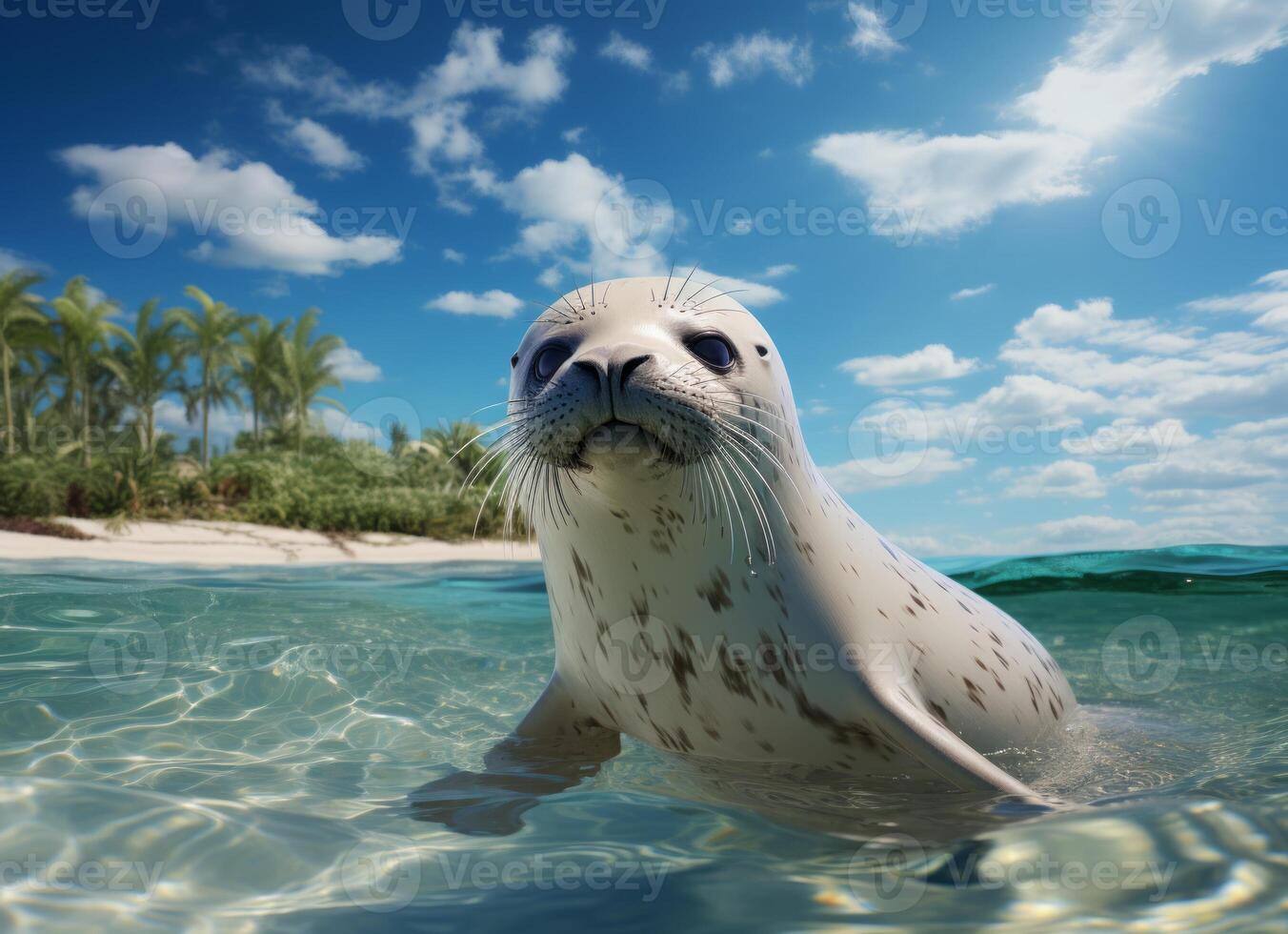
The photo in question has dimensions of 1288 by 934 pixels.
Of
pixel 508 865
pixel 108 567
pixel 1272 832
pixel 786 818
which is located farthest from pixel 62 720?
pixel 108 567

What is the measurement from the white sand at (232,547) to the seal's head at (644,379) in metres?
9.91

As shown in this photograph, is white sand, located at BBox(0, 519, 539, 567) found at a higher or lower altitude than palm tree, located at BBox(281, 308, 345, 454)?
lower

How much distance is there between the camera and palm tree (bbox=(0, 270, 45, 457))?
23.6 metres

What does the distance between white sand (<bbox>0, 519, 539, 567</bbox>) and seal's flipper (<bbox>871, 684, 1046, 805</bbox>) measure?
1020 cm

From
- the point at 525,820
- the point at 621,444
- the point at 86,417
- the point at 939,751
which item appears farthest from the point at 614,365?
the point at 86,417

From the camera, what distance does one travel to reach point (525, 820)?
1.87 metres

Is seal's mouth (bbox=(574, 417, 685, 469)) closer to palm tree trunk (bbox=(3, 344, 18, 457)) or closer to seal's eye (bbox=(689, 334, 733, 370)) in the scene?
seal's eye (bbox=(689, 334, 733, 370))

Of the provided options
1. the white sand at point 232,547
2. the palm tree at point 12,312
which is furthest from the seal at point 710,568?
the palm tree at point 12,312

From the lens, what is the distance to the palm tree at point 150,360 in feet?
86.9

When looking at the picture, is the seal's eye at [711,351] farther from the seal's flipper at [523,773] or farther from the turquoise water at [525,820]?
the seal's flipper at [523,773]

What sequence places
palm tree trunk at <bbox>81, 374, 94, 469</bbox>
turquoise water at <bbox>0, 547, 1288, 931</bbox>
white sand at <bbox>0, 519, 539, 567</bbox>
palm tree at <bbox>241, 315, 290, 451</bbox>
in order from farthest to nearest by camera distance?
palm tree at <bbox>241, 315, 290, 451</bbox> → palm tree trunk at <bbox>81, 374, 94, 469</bbox> → white sand at <bbox>0, 519, 539, 567</bbox> → turquoise water at <bbox>0, 547, 1288, 931</bbox>

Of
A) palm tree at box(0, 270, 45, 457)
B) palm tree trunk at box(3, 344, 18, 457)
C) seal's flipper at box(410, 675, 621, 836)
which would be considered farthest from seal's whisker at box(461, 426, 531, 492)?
palm tree at box(0, 270, 45, 457)

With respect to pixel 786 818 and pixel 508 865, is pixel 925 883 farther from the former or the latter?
pixel 508 865

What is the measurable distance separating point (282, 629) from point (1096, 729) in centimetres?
461
